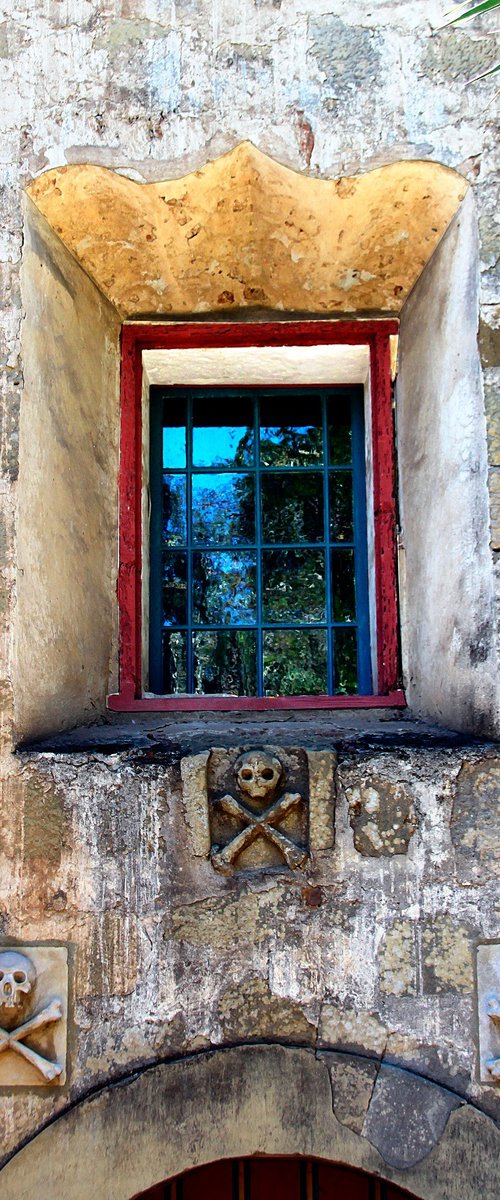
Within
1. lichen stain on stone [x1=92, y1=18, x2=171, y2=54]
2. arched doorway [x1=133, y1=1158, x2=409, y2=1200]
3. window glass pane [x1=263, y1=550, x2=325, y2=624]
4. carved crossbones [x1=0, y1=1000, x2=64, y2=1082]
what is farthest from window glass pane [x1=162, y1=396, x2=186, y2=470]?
arched doorway [x1=133, y1=1158, x2=409, y2=1200]

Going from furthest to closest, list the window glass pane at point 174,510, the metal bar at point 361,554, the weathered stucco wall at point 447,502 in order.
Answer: the window glass pane at point 174,510, the metal bar at point 361,554, the weathered stucco wall at point 447,502

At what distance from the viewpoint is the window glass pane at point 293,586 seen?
10.1ft

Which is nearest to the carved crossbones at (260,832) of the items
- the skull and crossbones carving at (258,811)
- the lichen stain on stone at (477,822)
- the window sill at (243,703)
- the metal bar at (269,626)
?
the skull and crossbones carving at (258,811)

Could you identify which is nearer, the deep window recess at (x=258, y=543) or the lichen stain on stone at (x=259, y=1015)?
the lichen stain on stone at (x=259, y=1015)

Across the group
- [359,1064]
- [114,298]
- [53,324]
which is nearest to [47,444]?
[53,324]

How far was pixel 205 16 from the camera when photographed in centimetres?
254

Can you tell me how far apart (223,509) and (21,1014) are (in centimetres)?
172

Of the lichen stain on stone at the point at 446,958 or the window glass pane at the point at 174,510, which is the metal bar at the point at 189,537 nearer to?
the window glass pane at the point at 174,510

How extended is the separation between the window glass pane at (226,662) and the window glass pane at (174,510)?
35 cm

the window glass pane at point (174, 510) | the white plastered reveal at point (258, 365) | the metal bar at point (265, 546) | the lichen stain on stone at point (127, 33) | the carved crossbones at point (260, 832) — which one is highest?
the lichen stain on stone at point (127, 33)

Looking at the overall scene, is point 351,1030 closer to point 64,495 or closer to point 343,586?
point 343,586

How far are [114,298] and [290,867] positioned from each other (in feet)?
6.24

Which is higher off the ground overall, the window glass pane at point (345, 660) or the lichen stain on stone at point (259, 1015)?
the window glass pane at point (345, 660)

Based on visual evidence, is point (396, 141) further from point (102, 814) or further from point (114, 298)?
point (102, 814)
